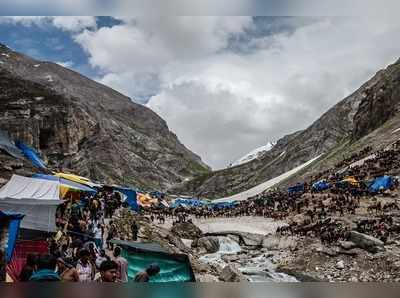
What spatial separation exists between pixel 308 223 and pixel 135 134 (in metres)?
109

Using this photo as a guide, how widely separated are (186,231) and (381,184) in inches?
490

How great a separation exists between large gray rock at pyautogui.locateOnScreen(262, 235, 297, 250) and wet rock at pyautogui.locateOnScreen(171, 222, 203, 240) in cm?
421

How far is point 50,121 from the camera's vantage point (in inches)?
2488

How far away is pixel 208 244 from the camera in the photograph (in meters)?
21.9

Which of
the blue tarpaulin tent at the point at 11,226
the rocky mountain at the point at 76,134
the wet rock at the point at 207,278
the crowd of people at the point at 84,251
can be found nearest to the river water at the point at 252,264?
the wet rock at the point at 207,278

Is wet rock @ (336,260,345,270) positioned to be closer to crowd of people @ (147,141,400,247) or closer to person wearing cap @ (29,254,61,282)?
crowd of people @ (147,141,400,247)

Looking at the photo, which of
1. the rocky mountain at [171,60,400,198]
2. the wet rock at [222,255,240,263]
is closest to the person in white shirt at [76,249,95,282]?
the wet rock at [222,255,240,263]

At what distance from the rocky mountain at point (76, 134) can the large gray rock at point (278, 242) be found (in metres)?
26.5

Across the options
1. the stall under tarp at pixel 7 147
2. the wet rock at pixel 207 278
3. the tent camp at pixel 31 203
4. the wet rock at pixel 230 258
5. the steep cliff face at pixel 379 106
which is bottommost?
the wet rock at pixel 207 278

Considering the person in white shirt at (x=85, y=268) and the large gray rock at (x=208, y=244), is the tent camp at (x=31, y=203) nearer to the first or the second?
the person in white shirt at (x=85, y=268)

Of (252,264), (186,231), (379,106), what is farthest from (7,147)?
(379,106)

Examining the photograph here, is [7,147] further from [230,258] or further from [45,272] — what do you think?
[45,272]

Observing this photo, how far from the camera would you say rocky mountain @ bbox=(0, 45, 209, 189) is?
5928 cm

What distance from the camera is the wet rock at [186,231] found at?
24781mm
